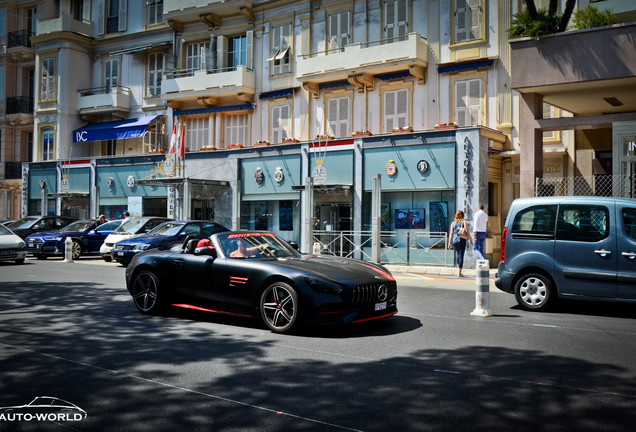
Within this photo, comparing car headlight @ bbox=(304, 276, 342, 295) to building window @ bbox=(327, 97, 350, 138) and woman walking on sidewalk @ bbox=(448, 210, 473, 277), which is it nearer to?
woman walking on sidewalk @ bbox=(448, 210, 473, 277)

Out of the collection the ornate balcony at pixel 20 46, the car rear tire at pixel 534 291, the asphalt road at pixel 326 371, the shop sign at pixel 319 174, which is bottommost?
the asphalt road at pixel 326 371

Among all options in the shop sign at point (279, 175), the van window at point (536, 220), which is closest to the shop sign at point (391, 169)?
the shop sign at point (279, 175)

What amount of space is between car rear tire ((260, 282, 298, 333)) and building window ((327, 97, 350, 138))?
18178mm

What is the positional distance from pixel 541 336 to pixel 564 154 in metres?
14.8

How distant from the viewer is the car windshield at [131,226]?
1988 cm

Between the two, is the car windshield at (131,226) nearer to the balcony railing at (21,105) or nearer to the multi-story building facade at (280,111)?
the multi-story building facade at (280,111)

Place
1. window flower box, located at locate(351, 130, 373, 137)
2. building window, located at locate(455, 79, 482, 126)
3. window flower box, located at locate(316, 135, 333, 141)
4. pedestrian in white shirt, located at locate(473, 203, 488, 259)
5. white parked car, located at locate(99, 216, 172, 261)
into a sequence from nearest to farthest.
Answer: pedestrian in white shirt, located at locate(473, 203, 488, 259)
white parked car, located at locate(99, 216, 172, 261)
building window, located at locate(455, 79, 482, 126)
window flower box, located at locate(351, 130, 373, 137)
window flower box, located at locate(316, 135, 333, 141)

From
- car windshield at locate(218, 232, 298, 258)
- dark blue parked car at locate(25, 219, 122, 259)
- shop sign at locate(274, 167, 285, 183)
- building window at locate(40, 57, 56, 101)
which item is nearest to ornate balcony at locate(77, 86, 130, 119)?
building window at locate(40, 57, 56, 101)

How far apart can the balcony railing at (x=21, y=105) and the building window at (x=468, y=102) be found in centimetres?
2765

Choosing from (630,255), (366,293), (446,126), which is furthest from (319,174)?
(366,293)

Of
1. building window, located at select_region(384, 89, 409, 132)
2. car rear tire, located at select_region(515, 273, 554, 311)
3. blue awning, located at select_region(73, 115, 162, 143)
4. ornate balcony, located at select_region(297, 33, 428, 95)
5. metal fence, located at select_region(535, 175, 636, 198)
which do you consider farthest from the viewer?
blue awning, located at select_region(73, 115, 162, 143)

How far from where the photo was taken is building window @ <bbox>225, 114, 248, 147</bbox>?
93.1 feet

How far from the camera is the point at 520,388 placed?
508cm

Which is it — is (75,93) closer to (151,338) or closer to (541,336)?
(151,338)
